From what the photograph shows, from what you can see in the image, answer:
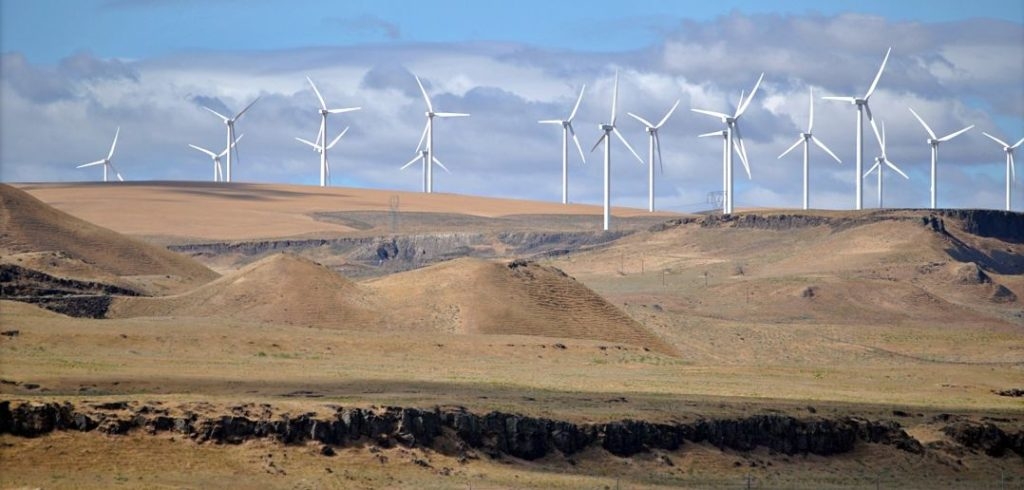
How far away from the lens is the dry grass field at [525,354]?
1882 inches

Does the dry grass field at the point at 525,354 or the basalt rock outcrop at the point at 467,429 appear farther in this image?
the dry grass field at the point at 525,354

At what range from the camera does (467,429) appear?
50.5 m

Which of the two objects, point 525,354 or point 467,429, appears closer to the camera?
point 467,429

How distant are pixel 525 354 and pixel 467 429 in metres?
28.3

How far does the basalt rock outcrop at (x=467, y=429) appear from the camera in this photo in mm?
44969

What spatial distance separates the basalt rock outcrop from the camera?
44969 mm

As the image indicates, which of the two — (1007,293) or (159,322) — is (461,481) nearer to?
(159,322)

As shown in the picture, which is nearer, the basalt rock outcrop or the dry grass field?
the basalt rock outcrop

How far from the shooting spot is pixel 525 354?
78.8 metres

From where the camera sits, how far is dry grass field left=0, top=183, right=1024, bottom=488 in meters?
47.8

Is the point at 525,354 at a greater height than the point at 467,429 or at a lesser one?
greater

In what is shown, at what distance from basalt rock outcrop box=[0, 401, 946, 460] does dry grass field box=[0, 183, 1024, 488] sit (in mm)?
420

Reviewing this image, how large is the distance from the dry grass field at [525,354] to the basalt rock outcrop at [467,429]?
420mm

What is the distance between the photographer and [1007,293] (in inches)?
5650
